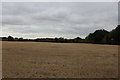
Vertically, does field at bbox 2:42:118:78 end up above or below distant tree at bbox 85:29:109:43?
below

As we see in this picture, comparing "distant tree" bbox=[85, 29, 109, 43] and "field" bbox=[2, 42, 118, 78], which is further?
"distant tree" bbox=[85, 29, 109, 43]

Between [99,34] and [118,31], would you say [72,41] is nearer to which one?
[99,34]

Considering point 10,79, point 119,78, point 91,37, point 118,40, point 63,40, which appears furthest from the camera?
point 91,37

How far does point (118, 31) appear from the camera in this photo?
1417 inches

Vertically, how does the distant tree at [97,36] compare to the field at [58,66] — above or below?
above

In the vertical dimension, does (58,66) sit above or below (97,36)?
below

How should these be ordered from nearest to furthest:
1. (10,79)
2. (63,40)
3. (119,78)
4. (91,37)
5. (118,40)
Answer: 1. (10,79)
2. (119,78)
3. (118,40)
4. (63,40)
5. (91,37)

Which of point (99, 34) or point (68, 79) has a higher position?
point (99, 34)

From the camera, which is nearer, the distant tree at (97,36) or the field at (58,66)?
the field at (58,66)

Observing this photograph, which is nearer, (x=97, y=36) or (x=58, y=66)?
→ (x=58, y=66)

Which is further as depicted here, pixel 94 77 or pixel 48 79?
pixel 94 77

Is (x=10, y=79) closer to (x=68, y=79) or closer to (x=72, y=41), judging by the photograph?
(x=68, y=79)

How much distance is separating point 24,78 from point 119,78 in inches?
132

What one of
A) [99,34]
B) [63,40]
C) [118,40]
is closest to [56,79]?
[118,40]
